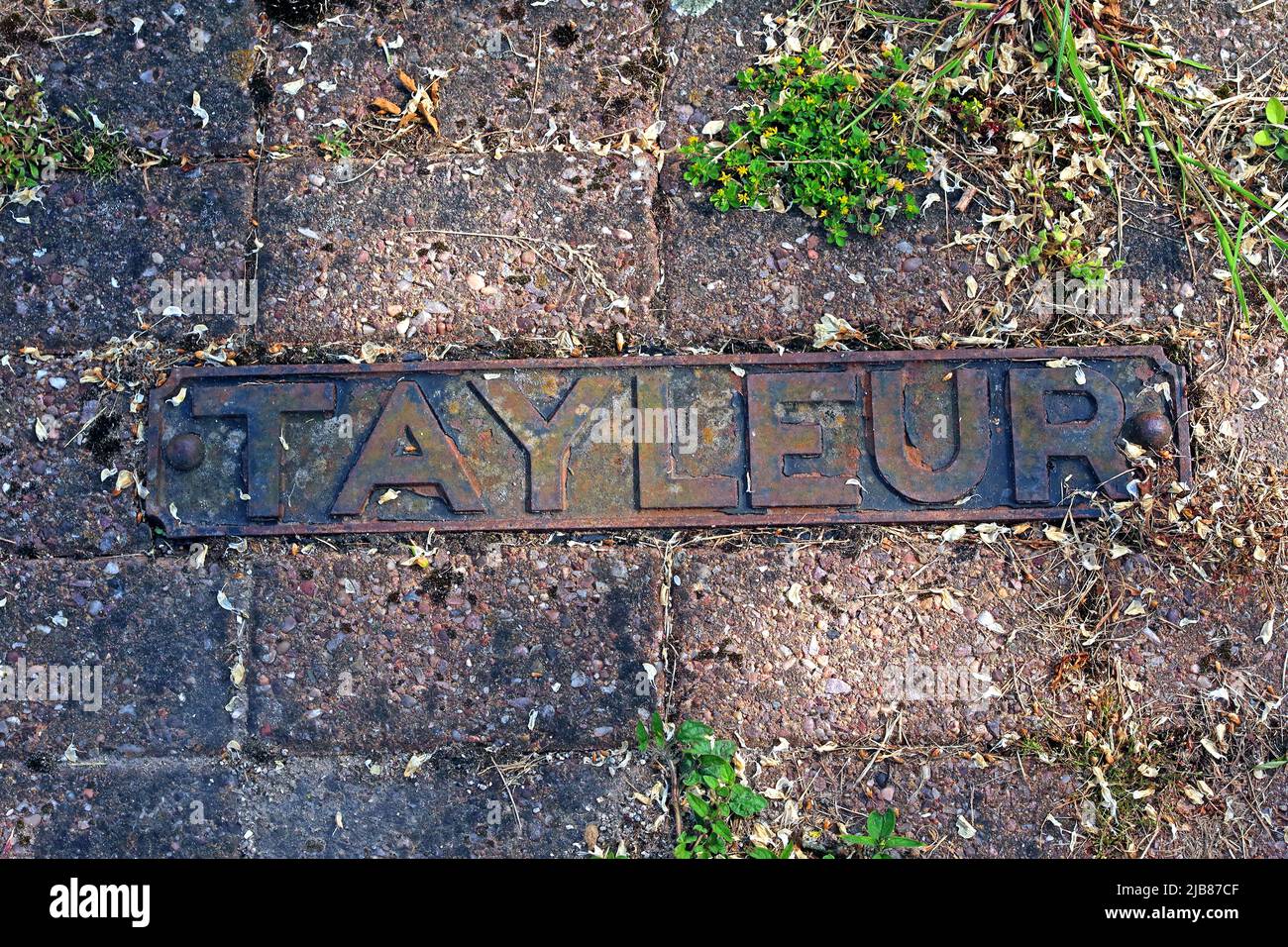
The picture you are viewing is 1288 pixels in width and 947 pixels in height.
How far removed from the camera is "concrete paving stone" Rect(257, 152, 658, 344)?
2527mm

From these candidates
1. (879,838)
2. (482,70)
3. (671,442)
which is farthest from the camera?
(482,70)

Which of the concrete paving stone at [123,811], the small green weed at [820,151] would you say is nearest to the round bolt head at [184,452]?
the concrete paving stone at [123,811]

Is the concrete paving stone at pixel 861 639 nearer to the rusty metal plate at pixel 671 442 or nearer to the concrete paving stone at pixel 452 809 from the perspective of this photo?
the rusty metal plate at pixel 671 442

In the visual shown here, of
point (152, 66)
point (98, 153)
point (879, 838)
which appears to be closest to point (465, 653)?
point (879, 838)

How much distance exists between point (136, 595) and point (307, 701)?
567 millimetres

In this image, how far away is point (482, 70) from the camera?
2572 millimetres

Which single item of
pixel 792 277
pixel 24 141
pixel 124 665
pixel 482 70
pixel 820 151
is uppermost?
pixel 482 70

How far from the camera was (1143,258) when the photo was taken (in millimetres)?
2520

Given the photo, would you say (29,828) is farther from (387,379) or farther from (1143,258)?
(1143,258)

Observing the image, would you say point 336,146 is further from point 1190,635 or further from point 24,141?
point 1190,635

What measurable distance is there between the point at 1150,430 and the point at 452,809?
6.99 ft

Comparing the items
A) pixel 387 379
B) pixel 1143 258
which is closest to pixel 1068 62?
pixel 1143 258

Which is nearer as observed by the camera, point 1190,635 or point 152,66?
point 1190,635

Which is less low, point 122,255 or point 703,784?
point 122,255
